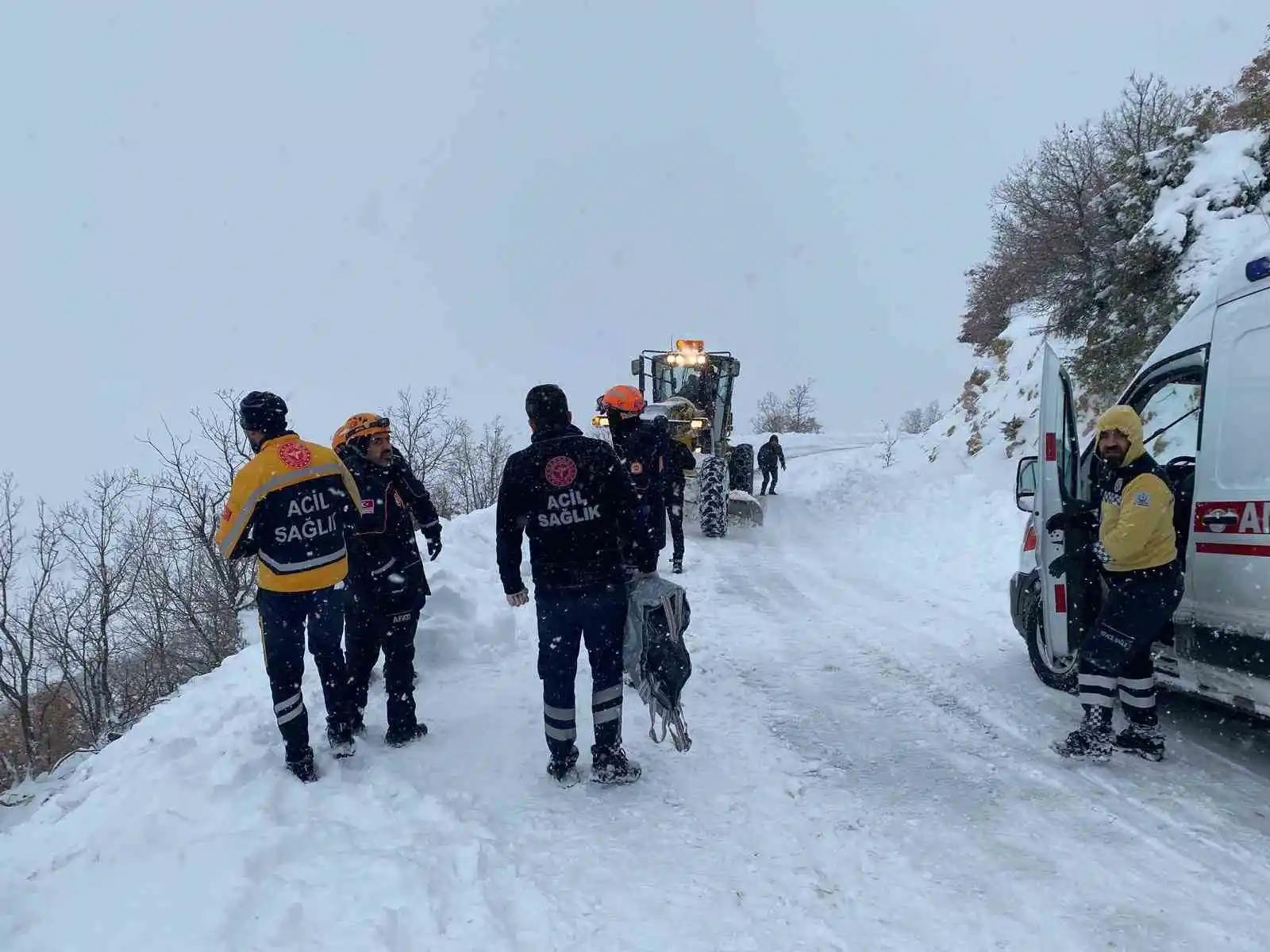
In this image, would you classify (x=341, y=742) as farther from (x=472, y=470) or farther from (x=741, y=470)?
(x=472, y=470)

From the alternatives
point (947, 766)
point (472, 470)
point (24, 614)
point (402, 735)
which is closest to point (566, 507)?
point (402, 735)

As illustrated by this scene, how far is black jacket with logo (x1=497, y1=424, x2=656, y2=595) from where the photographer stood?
334 cm

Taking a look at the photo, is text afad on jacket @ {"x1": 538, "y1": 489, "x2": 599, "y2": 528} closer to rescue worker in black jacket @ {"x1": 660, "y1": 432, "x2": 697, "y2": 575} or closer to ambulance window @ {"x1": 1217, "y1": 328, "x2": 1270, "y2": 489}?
ambulance window @ {"x1": 1217, "y1": 328, "x2": 1270, "y2": 489}

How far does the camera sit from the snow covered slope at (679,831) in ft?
7.86

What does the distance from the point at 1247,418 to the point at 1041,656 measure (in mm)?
2055

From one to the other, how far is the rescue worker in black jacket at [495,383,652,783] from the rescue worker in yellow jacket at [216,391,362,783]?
86 centimetres

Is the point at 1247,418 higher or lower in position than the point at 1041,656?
higher

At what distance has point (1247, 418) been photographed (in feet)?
11.2

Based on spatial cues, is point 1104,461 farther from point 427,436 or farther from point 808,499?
point 427,436

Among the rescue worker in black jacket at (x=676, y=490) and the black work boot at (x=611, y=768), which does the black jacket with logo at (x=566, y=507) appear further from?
the rescue worker in black jacket at (x=676, y=490)

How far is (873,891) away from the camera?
8.60 feet

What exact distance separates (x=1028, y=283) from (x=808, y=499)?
6.34 m

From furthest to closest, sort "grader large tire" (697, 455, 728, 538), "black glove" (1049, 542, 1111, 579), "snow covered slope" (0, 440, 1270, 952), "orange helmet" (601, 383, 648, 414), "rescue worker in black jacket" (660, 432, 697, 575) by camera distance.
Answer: "grader large tire" (697, 455, 728, 538) → "rescue worker in black jacket" (660, 432, 697, 575) → "orange helmet" (601, 383, 648, 414) → "black glove" (1049, 542, 1111, 579) → "snow covered slope" (0, 440, 1270, 952)

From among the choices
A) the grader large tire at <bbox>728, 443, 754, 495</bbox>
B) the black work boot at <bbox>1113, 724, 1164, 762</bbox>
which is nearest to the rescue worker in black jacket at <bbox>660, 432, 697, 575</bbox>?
the black work boot at <bbox>1113, 724, 1164, 762</bbox>
